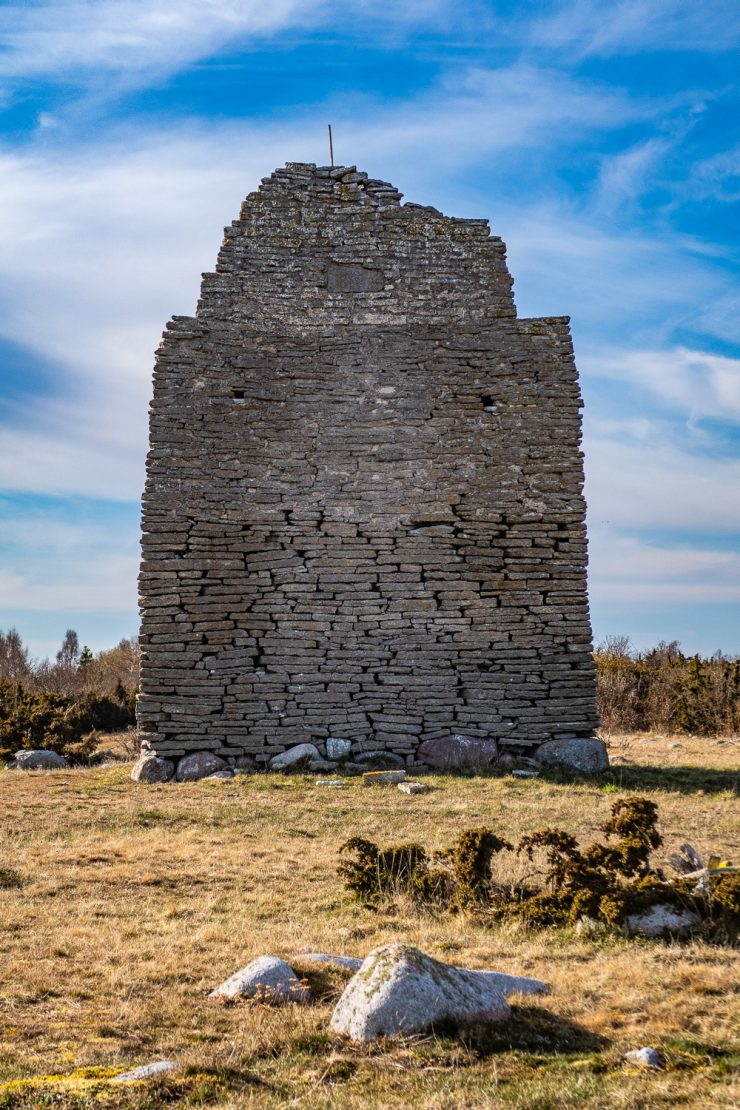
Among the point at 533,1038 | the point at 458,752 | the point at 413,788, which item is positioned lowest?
the point at 533,1038

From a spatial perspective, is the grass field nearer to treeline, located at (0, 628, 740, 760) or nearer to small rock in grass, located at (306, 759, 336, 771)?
small rock in grass, located at (306, 759, 336, 771)

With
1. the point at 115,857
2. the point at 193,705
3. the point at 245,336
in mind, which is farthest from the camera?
the point at 245,336

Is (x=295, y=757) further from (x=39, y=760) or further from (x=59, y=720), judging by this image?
(x=59, y=720)

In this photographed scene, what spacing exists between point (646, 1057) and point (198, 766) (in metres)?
8.77

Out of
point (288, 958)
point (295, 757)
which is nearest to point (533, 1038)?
point (288, 958)

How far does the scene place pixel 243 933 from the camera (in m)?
5.45

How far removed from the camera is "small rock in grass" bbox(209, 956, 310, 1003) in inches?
168

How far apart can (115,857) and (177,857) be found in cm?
50

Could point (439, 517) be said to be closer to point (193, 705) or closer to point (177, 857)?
point (193, 705)

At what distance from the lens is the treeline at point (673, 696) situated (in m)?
18.9


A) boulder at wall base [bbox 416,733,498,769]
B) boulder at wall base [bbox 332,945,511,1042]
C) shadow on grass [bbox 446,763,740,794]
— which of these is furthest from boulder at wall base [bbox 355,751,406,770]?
boulder at wall base [bbox 332,945,511,1042]

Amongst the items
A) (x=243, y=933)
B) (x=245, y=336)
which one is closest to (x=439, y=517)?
(x=245, y=336)

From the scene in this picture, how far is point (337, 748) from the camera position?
11.7 metres

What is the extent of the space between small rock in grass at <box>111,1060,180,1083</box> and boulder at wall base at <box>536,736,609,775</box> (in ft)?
29.1
